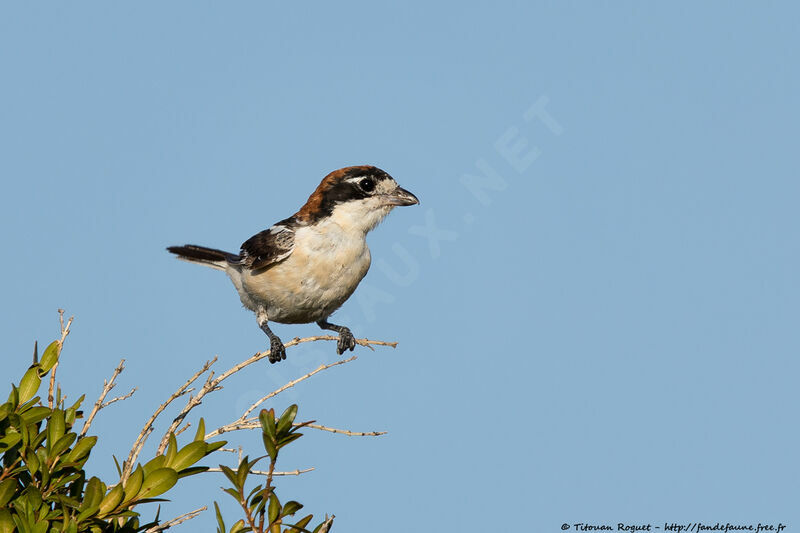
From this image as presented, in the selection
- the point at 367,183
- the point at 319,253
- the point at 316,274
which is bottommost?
the point at 316,274

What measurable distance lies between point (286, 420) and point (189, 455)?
609mm

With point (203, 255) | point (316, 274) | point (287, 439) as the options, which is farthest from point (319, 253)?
point (287, 439)

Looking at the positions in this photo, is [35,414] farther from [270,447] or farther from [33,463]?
[270,447]

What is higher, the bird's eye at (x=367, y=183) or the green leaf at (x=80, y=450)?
the bird's eye at (x=367, y=183)

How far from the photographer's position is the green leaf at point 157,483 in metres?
3.71

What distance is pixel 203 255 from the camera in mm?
9742

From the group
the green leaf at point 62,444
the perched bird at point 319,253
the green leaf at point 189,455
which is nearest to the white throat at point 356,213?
the perched bird at point 319,253

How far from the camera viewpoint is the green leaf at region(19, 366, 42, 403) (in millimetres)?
4172

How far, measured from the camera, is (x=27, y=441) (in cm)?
Answer: 379

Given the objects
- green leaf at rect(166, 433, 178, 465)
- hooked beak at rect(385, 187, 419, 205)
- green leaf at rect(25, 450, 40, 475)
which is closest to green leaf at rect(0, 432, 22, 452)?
green leaf at rect(25, 450, 40, 475)

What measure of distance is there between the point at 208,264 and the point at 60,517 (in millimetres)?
6407

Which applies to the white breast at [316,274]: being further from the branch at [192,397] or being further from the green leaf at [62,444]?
the green leaf at [62,444]

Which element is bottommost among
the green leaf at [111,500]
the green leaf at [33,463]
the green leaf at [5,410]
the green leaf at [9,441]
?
the green leaf at [111,500]

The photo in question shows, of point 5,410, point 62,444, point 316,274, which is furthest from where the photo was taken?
point 316,274
